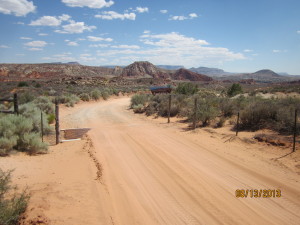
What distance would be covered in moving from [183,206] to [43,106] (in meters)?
15.1

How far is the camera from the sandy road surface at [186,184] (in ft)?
15.2

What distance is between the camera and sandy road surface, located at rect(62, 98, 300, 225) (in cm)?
462

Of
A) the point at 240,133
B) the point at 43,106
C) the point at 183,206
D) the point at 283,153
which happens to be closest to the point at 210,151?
the point at 283,153

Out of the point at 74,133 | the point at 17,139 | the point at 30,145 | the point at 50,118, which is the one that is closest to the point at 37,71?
the point at 50,118

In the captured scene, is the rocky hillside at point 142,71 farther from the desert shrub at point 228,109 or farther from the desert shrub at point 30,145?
the desert shrub at point 30,145

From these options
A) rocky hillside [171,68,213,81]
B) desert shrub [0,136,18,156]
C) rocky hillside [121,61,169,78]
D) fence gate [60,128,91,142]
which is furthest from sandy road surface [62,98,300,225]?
rocky hillside [171,68,213,81]

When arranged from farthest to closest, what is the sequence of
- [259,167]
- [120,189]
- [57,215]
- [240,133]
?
[240,133]
[259,167]
[120,189]
[57,215]

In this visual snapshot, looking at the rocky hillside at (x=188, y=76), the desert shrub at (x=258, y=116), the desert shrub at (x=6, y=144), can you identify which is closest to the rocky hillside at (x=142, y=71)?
the rocky hillside at (x=188, y=76)

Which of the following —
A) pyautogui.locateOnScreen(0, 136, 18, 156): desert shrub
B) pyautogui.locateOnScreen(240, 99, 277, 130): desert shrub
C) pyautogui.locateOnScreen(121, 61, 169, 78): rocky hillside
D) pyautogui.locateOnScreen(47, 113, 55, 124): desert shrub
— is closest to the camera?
pyautogui.locateOnScreen(0, 136, 18, 156): desert shrub

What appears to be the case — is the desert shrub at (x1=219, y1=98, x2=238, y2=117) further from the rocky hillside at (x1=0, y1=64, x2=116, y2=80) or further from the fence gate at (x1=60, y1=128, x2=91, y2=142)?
the rocky hillside at (x1=0, y1=64, x2=116, y2=80)

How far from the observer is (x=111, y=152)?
838cm

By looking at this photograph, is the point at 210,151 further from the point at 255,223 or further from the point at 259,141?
the point at 255,223

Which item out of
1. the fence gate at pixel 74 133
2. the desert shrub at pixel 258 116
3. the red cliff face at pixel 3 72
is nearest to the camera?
the fence gate at pixel 74 133

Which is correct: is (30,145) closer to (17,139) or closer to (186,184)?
(17,139)
